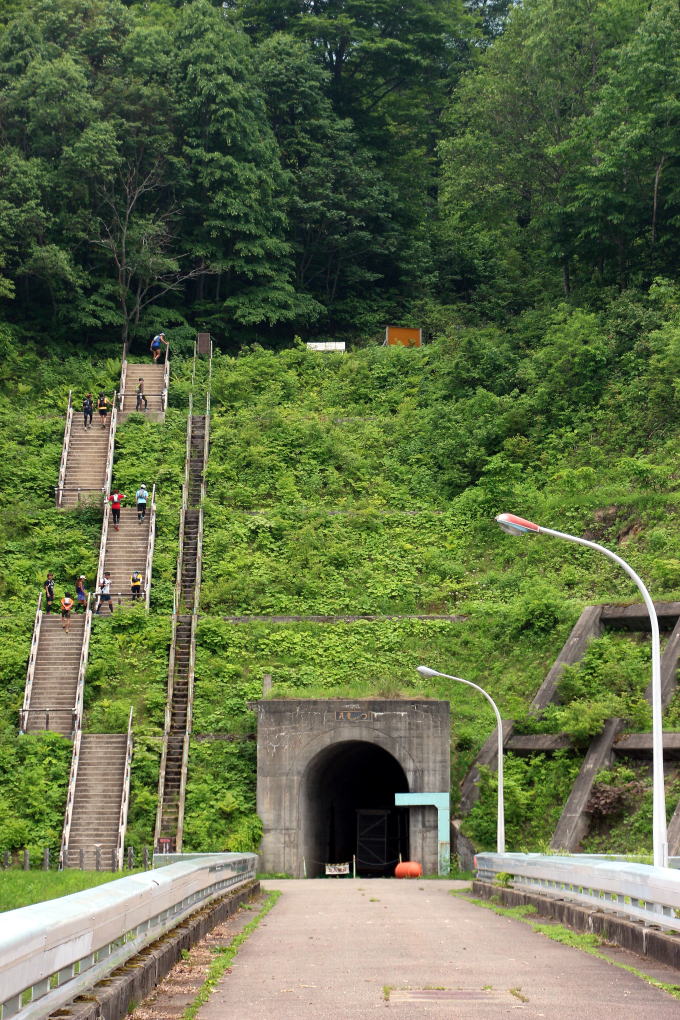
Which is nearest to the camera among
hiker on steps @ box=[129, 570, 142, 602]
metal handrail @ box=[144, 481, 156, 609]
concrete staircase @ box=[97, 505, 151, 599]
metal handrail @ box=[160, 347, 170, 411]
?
hiker on steps @ box=[129, 570, 142, 602]

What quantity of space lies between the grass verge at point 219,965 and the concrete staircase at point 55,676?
1708cm

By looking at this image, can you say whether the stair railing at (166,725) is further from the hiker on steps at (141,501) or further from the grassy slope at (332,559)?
the hiker on steps at (141,501)

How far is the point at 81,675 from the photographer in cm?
3900

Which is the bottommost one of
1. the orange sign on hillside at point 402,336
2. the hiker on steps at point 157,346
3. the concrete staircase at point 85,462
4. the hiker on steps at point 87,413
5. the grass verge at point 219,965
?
the grass verge at point 219,965

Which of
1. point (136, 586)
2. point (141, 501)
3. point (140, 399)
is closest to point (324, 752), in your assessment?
point (136, 586)

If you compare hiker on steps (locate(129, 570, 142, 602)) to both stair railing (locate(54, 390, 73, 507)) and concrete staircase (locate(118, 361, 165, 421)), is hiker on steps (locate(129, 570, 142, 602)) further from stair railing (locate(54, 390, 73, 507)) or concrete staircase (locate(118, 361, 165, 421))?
concrete staircase (locate(118, 361, 165, 421))

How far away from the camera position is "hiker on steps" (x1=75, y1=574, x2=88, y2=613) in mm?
42625

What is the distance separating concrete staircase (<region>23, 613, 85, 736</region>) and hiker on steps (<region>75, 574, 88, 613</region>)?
104 centimetres

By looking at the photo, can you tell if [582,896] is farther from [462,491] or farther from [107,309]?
[107,309]

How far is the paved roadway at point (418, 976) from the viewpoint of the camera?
10.6m

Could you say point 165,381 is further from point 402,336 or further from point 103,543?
point 402,336

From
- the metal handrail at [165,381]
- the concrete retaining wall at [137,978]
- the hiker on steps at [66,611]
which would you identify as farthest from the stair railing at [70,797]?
the metal handrail at [165,381]

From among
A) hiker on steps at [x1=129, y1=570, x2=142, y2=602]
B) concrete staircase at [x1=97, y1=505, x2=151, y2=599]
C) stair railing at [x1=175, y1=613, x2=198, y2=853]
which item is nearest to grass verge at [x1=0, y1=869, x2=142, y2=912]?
stair railing at [x1=175, y1=613, x2=198, y2=853]

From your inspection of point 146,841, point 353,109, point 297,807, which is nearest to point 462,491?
point 297,807
